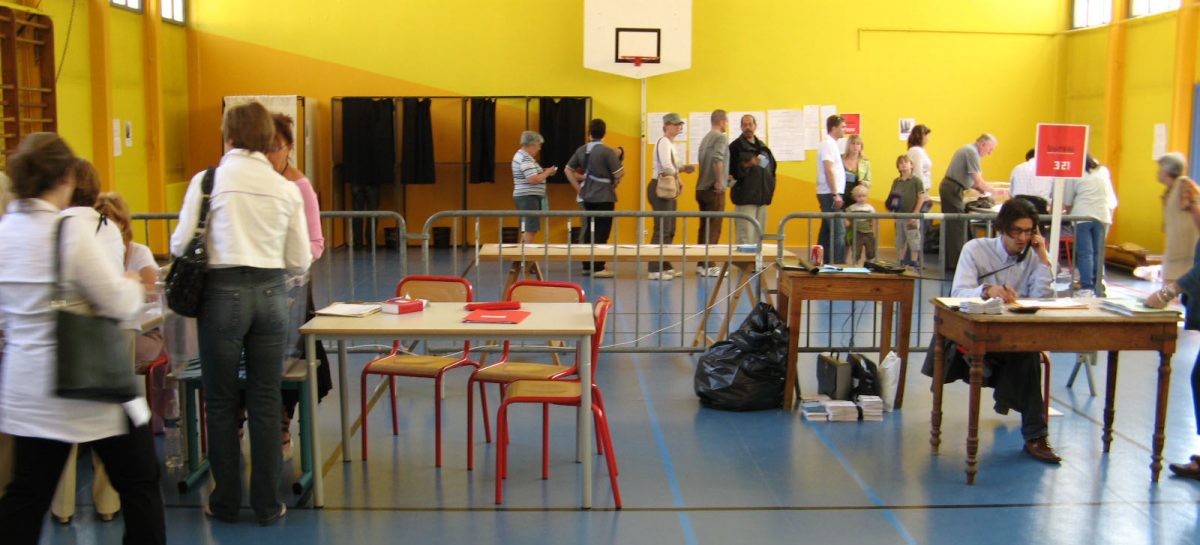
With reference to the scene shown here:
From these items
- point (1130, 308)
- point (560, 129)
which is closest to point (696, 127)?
point (560, 129)

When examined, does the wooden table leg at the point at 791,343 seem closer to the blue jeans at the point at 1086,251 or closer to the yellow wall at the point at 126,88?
the blue jeans at the point at 1086,251

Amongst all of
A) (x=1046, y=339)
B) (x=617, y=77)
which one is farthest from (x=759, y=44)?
(x=1046, y=339)

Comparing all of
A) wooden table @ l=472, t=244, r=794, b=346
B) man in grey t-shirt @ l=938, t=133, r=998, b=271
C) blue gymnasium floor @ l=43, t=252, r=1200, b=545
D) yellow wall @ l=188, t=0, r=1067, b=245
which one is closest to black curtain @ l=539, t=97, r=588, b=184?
yellow wall @ l=188, t=0, r=1067, b=245

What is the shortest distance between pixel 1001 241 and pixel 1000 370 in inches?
26.2

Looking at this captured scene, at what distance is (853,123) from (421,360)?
31.4 feet

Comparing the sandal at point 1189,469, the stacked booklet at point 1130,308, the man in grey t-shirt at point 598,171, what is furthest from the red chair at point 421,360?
the man in grey t-shirt at point 598,171

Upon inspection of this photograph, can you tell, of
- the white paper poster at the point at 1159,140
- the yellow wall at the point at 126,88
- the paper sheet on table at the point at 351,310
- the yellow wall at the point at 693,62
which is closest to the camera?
the paper sheet on table at the point at 351,310

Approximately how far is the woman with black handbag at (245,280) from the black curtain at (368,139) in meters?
9.11

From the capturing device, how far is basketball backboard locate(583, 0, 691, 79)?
12469mm

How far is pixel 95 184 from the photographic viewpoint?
11.8 feet

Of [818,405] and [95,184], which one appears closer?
[95,184]

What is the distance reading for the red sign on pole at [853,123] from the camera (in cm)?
1321

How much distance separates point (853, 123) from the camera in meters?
13.2

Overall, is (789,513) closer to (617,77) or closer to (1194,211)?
(1194,211)
